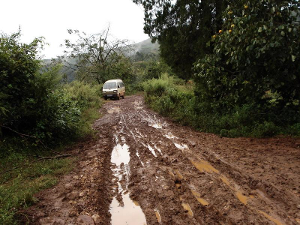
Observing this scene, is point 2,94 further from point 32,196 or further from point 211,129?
point 211,129

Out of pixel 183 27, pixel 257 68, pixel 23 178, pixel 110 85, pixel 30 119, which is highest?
pixel 183 27

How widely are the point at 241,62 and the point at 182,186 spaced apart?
12.9ft

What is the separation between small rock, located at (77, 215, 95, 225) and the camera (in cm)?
311

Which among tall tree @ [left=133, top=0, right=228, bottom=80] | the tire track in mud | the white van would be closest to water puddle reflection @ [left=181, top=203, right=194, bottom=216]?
the tire track in mud

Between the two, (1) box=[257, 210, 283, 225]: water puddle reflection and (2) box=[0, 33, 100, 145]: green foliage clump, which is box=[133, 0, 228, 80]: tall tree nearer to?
(2) box=[0, 33, 100, 145]: green foliage clump

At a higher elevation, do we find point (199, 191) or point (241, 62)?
point (241, 62)

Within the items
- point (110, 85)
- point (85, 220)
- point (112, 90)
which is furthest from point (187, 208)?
point (110, 85)

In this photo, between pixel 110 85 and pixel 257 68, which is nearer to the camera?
pixel 257 68

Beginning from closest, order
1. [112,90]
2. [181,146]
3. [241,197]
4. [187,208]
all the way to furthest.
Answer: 1. [187,208]
2. [241,197]
3. [181,146]
4. [112,90]

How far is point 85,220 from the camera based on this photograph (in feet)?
10.4

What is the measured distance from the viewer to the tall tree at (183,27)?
823cm

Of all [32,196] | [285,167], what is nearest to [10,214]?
[32,196]

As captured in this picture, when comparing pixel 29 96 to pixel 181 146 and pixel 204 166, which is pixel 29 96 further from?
pixel 204 166

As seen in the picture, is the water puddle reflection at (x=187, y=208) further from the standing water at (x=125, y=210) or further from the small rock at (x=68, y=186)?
the small rock at (x=68, y=186)
